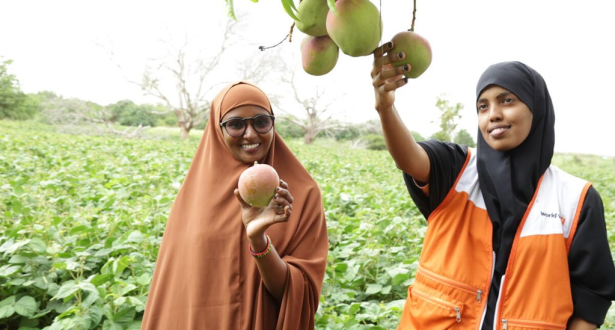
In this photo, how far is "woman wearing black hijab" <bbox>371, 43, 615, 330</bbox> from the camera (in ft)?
4.33

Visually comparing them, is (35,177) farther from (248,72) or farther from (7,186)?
(248,72)

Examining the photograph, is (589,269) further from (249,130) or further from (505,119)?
(249,130)

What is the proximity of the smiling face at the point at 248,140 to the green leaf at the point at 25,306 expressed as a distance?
1.39 m

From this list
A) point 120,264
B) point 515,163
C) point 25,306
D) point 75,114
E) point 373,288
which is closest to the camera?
point 515,163

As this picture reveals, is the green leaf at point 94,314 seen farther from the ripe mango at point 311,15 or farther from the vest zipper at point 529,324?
the ripe mango at point 311,15

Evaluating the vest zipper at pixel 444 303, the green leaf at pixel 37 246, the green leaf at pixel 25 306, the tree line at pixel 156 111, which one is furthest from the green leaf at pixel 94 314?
the tree line at pixel 156 111

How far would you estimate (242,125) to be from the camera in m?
1.79

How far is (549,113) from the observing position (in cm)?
146

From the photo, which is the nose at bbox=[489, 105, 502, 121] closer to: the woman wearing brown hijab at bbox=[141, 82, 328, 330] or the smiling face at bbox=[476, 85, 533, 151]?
the smiling face at bbox=[476, 85, 533, 151]

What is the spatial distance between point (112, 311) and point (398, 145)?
1672 mm

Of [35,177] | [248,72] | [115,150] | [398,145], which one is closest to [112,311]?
[398,145]

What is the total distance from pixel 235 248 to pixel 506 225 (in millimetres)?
902

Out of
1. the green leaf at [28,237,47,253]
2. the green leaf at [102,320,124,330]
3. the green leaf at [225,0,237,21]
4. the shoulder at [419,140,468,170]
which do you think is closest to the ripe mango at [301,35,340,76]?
the green leaf at [225,0,237,21]

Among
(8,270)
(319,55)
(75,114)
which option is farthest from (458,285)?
(75,114)
